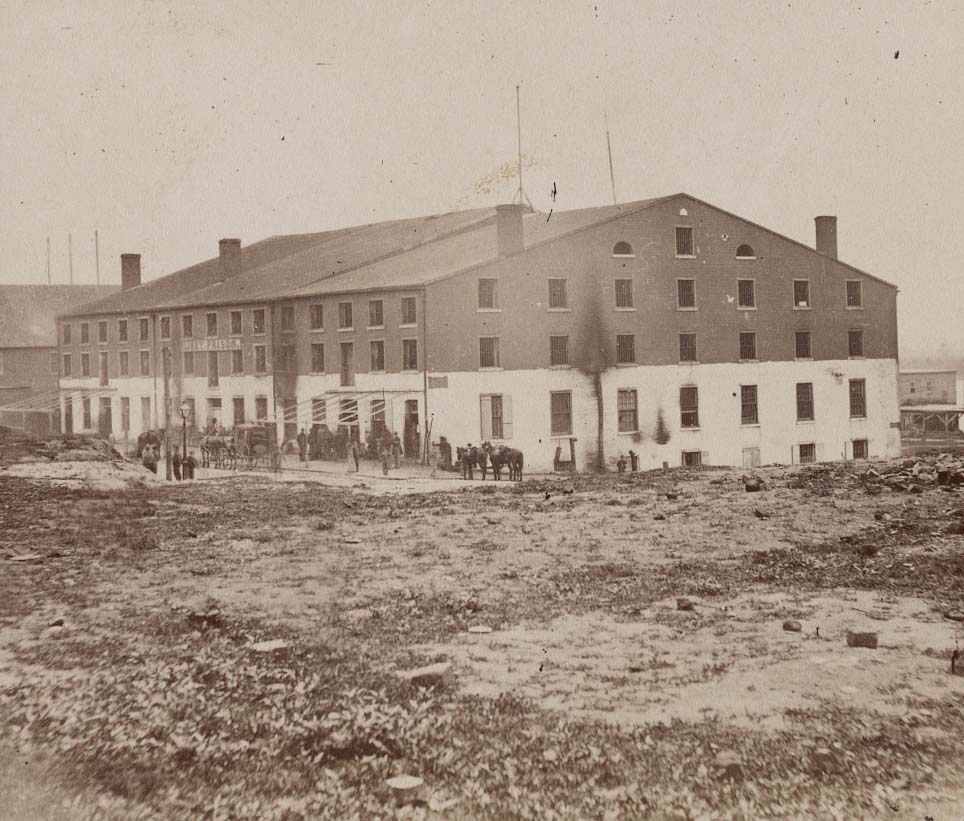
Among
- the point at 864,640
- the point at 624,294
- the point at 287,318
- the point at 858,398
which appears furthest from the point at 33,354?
the point at 864,640

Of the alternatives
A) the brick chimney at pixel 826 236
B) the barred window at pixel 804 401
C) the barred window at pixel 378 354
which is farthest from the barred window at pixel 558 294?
the brick chimney at pixel 826 236

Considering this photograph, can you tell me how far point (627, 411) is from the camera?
35844mm

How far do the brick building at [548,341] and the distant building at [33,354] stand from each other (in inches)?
61.8

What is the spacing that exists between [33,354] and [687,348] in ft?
96.9

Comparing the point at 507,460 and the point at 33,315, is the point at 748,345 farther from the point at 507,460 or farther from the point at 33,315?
the point at 33,315

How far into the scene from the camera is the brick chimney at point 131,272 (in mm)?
44350

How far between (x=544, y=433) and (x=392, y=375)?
18.5 ft

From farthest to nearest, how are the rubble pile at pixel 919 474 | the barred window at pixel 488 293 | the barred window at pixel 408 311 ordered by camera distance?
the barred window at pixel 408 311, the barred window at pixel 488 293, the rubble pile at pixel 919 474

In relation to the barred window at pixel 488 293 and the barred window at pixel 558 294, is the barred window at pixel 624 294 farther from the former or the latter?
the barred window at pixel 488 293

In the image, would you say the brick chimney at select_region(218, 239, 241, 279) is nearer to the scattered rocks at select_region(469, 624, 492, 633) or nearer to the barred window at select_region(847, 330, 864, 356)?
the barred window at select_region(847, 330, 864, 356)

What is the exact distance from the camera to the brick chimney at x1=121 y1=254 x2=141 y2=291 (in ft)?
146

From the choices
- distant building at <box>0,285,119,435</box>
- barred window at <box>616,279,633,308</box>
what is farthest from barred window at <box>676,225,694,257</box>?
distant building at <box>0,285,119,435</box>

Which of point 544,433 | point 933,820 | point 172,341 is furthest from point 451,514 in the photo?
point 172,341

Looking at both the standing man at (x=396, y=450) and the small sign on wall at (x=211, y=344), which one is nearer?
the standing man at (x=396, y=450)
